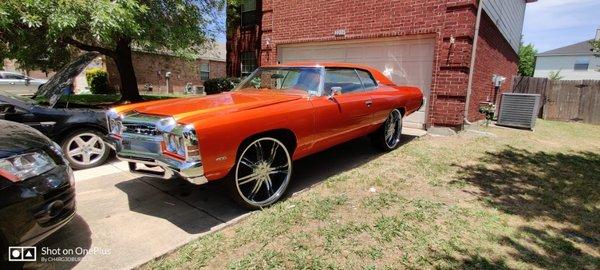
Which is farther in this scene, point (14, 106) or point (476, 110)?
point (476, 110)

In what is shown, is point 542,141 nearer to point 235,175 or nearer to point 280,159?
point 280,159

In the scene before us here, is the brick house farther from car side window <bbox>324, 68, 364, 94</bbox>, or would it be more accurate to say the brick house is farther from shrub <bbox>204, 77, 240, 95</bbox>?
car side window <bbox>324, 68, 364, 94</bbox>

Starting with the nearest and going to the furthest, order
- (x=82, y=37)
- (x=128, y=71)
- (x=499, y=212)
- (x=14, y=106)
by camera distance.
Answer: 1. (x=499, y=212)
2. (x=14, y=106)
3. (x=82, y=37)
4. (x=128, y=71)

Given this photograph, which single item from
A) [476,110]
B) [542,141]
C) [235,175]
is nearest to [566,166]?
[542,141]

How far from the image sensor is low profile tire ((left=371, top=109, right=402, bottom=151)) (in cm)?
605

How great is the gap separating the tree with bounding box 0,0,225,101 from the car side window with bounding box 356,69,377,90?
4359 millimetres

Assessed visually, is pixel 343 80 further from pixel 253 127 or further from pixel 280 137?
pixel 253 127

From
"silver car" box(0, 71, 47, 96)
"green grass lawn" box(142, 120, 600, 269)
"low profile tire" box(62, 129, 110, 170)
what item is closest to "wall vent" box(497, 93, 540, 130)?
"green grass lawn" box(142, 120, 600, 269)

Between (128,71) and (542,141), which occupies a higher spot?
(128,71)

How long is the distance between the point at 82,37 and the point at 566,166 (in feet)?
34.0

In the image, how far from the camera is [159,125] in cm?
308

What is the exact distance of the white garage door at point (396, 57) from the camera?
8.30 metres

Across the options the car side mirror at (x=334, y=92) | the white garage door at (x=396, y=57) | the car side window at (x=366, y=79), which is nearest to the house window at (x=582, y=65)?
the white garage door at (x=396, y=57)

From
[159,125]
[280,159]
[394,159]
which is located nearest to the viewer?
[159,125]
